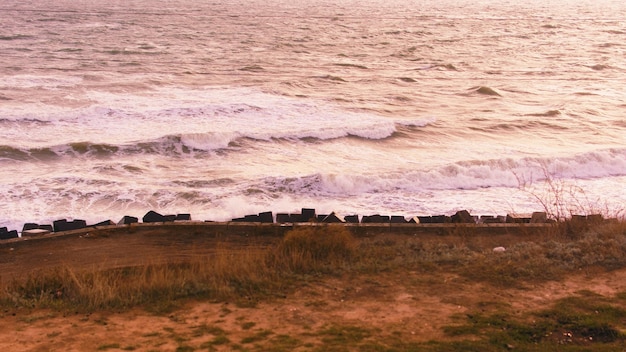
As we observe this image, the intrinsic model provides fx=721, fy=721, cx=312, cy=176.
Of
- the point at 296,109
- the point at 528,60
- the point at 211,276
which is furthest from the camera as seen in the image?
the point at 528,60

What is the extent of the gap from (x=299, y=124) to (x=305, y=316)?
48.6 ft

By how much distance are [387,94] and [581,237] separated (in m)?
18.6

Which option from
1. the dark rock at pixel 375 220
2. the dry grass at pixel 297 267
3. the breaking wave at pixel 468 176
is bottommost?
the dry grass at pixel 297 267

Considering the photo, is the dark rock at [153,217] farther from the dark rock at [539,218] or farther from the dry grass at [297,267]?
the dark rock at [539,218]

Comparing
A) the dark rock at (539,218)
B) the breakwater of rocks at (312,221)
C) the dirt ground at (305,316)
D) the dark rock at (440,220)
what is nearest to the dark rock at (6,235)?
the breakwater of rocks at (312,221)

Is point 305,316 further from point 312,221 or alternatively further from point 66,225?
point 66,225

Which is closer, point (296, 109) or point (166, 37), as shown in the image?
point (296, 109)

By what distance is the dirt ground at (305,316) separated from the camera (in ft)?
22.1

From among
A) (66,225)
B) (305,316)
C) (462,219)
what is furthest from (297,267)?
(66,225)

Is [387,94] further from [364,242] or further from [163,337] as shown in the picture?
[163,337]

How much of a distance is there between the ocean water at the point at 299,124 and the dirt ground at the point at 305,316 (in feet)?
18.4

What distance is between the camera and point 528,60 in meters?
39.0

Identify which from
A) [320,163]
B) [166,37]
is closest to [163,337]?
[320,163]

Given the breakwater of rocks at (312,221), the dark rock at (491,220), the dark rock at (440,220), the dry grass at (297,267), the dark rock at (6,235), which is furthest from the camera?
the dark rock at (491,220)
